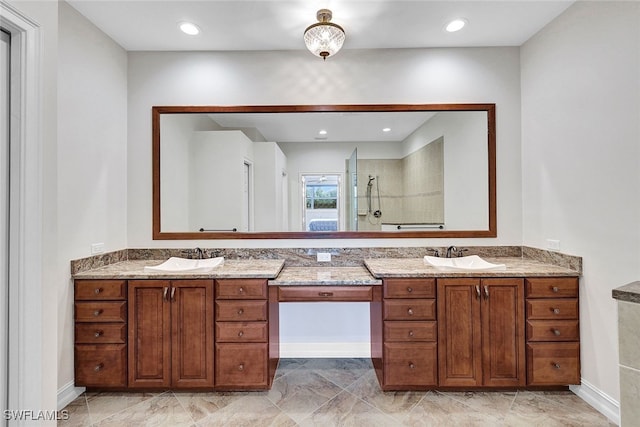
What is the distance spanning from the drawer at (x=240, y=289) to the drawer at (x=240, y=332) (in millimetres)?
186

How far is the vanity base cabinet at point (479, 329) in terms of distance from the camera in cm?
208

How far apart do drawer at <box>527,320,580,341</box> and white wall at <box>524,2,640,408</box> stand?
62 millimetres

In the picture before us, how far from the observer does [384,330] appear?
6.84ft

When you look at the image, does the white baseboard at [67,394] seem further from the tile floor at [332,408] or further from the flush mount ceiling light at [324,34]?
the flush mount ceiling light at [324,34]

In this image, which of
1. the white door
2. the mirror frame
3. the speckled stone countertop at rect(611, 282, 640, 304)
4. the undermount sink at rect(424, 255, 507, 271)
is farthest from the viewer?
the mirror frame

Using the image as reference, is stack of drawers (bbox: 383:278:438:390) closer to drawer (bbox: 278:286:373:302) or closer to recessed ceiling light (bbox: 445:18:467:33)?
drawer (bbox: 278:286:373:302)

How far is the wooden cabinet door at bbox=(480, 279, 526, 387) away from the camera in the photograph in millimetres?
2074

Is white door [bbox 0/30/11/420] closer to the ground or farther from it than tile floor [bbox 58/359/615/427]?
farther from it

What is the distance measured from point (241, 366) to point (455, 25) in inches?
118

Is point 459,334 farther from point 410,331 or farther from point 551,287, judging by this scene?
point 551,287

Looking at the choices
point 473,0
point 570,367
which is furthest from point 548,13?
point 570,367

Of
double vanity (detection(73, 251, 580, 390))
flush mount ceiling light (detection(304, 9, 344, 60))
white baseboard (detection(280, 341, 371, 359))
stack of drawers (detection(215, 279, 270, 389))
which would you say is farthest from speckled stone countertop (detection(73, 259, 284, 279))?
flush mount ceiling light (detection(304, 9, 344, 60))

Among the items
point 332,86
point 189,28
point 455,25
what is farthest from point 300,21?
point 455,25

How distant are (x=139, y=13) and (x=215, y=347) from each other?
8.06 ft
